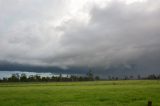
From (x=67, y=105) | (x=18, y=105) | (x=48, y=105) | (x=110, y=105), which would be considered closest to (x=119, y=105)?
(x=110, y=105)

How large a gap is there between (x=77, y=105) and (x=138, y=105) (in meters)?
7.01

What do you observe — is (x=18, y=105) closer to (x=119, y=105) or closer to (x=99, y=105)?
(x=99, y=105)

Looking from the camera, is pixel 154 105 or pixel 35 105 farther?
pixel 35 105

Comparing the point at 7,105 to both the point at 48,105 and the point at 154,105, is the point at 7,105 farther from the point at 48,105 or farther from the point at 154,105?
the point at 154,105

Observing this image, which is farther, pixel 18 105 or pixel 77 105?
pixel 18 105

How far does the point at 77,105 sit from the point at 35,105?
5431mm

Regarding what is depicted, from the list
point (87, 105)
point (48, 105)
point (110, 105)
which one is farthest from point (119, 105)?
point (48, 105)

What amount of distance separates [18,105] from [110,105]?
37.5 ft

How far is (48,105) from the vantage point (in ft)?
108

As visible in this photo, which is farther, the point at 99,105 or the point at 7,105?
the point at 7,105

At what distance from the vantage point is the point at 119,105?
32.0 metres

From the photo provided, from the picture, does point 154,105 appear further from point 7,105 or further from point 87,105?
point 7,105

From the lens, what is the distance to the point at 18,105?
3497 cm

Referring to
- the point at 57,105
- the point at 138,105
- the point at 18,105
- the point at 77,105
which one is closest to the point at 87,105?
the point at 77,105
